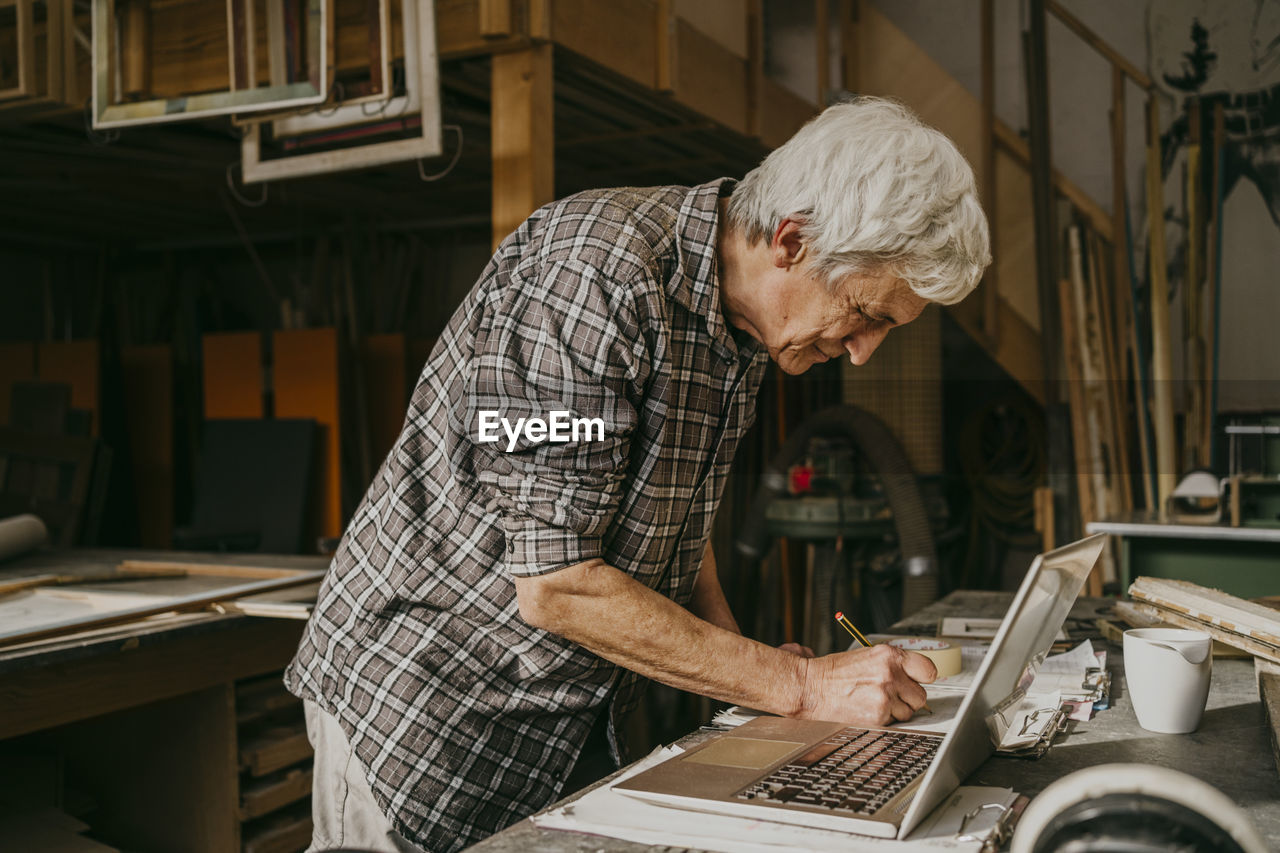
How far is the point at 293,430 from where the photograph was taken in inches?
199

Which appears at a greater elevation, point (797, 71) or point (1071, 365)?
point (797, 71)

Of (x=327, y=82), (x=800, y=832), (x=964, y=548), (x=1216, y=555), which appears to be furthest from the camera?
(x=964, y=548)

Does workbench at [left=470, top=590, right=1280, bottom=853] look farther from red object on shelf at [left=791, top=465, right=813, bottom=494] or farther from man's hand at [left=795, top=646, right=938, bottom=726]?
red object on shelf at [left=791, top=465, right=813, bottom=494]

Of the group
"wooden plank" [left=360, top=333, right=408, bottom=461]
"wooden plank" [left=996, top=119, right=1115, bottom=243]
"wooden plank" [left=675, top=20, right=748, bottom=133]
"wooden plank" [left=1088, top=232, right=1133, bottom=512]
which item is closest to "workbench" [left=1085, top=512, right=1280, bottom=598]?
"wooden plank" [left=1088, top=232, right=1133, bottom=512]

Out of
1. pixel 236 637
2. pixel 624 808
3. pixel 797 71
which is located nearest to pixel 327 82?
pixel 236 637

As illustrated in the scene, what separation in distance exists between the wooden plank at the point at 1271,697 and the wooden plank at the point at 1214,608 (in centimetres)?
4

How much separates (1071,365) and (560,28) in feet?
9.41

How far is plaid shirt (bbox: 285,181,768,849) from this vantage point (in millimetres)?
1182

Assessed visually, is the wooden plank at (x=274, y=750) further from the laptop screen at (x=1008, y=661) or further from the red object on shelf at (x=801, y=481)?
the red object on shelf at (x=801, y=481)

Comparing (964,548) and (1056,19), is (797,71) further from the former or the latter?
(964,548)

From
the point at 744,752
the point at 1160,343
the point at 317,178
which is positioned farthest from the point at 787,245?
the point at 317,178

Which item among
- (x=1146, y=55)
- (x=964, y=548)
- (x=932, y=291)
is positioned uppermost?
(x=1146, y=55)

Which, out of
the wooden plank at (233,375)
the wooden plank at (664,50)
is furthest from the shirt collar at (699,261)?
the wooden plank at (233,375)
